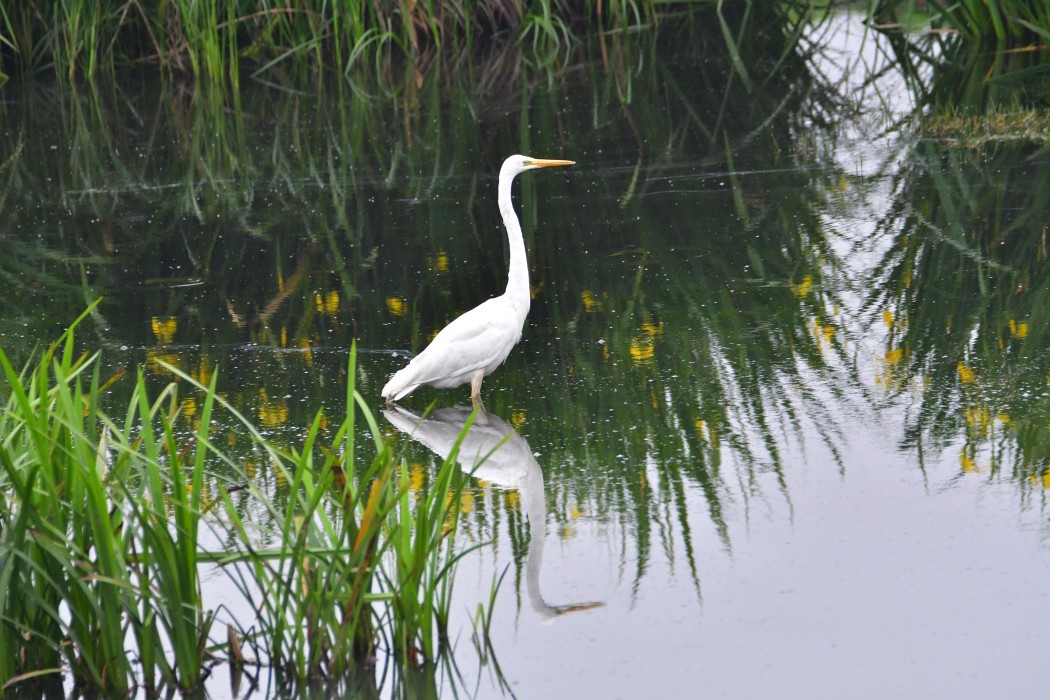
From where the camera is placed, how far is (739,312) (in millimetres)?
5832

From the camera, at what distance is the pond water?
3404 mm

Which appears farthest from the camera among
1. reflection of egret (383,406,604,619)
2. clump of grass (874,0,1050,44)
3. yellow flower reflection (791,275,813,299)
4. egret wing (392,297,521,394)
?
clump of grass (874,0,1050,44)

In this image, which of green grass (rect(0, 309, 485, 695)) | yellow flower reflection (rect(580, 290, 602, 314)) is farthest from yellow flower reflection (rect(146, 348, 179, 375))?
green grass (rect(0, 309, 485, 695))

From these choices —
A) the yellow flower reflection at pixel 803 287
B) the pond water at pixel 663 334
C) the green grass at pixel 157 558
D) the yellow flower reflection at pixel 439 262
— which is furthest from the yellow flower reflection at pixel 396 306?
the green grass at pixel 157 558

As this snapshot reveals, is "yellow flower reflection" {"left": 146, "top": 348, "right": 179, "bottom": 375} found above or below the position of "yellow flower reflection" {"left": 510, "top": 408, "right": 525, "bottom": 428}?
above

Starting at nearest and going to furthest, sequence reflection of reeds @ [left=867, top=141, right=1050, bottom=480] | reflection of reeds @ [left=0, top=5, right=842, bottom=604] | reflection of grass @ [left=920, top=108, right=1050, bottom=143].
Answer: reflection of reeds @ [left=867, top=141, right=1050, bottom=480] → reflection of reeds @ [left=0, top=5, right=842, bottom=604] → reflection of grass @ [left=920, top=108, right=1050, bottom=143]

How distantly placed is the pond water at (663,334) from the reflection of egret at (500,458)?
0.02 meters

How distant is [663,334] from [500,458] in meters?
1.39

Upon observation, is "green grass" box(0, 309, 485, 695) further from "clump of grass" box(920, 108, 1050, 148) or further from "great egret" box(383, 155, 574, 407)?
"clump of grass" box(920, 108, 1050, 148)

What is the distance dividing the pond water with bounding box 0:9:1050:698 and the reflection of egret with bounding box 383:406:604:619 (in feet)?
0.06

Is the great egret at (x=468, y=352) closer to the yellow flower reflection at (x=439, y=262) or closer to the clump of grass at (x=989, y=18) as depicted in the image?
the yellow flower reflection at (x=439, y=262)

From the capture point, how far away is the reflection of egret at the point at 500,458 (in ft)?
11.9

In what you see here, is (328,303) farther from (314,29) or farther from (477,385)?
(314,29)

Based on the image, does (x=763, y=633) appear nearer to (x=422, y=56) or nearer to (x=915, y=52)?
(x=915, y=52)
